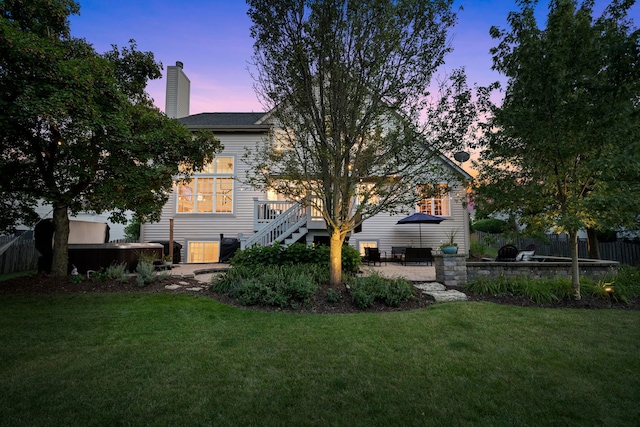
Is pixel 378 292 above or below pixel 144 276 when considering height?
below

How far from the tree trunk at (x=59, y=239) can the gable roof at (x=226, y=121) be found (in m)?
7.18

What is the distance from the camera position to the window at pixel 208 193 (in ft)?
46.8

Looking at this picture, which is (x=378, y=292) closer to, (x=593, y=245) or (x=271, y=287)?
(x=271, y=287)

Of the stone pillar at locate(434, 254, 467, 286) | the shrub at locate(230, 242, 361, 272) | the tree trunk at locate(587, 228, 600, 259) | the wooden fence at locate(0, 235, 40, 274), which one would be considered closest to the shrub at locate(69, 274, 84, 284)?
the shrub at locate(230, 242, 361, 272)

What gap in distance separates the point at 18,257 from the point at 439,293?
1415cm

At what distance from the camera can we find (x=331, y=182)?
7184mm

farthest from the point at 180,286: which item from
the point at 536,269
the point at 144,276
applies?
the point at 536,269

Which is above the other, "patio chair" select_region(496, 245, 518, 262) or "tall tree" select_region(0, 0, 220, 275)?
"tall tree" select_region(0, 0, 220, 275)

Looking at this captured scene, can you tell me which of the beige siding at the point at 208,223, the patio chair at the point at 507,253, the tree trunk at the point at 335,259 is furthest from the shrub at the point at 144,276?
the patio chair at the point at 507,253

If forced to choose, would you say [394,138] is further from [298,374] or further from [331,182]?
[298,374]

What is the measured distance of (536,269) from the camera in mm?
7961

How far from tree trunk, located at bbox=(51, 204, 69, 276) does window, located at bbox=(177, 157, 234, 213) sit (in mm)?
6500

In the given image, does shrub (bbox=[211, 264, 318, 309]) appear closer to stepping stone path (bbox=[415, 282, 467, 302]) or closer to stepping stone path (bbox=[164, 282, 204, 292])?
stepping stone path (bbox=[164, 282, 204, 292])

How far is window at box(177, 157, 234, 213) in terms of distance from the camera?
562 inches
